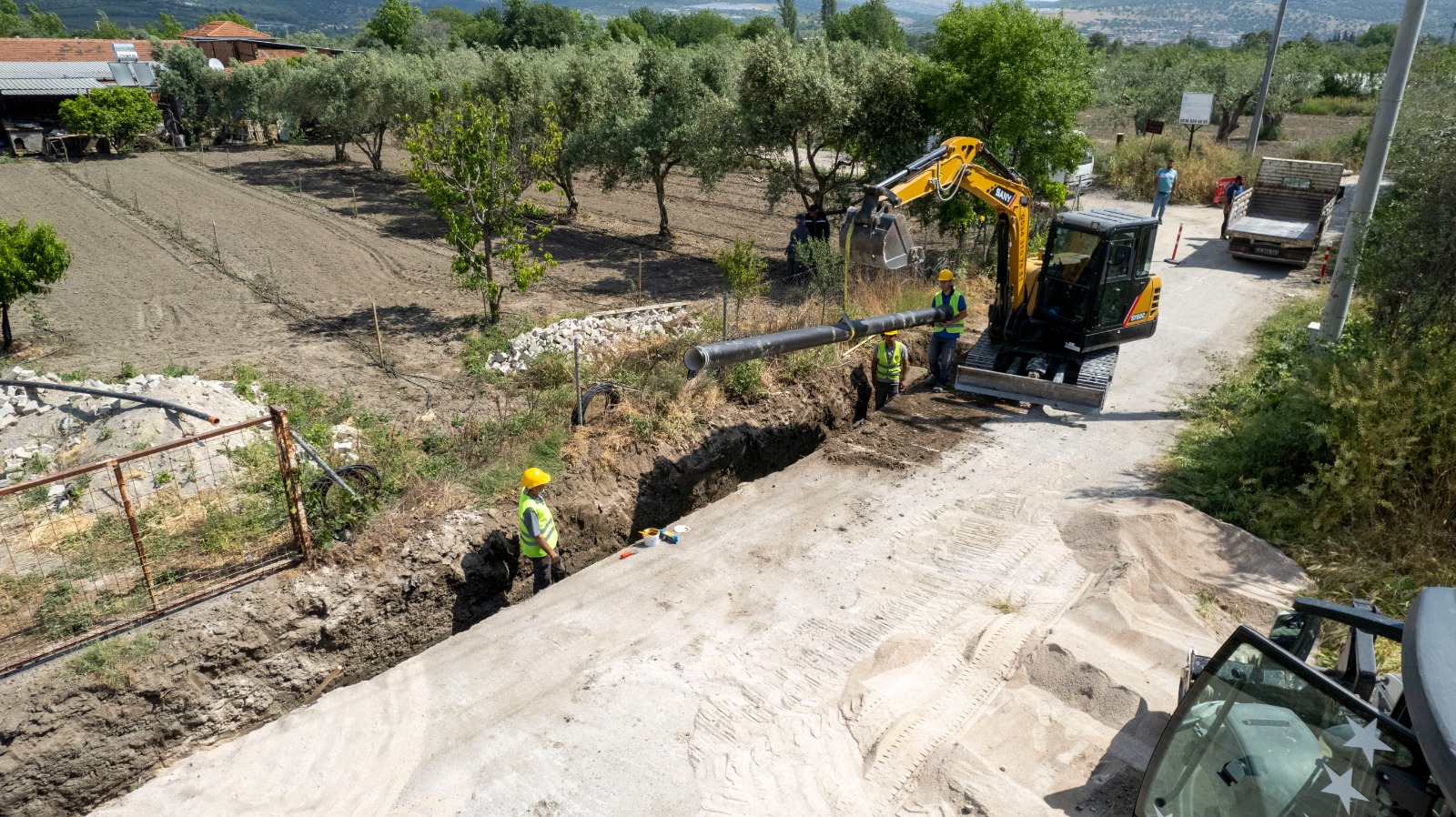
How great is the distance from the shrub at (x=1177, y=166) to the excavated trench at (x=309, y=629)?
83.3 feet

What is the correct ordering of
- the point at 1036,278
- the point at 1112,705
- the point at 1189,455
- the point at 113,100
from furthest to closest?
the point at 113,100
the point at 1036,278
the point at 1189,455
the point at 1112,705

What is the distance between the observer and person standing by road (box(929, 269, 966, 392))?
1323 centimetres

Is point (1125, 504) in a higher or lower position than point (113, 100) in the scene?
lower

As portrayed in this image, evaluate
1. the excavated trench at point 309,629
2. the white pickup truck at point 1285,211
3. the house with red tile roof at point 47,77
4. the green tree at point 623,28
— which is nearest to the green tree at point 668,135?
the excavated trench at point 309,629

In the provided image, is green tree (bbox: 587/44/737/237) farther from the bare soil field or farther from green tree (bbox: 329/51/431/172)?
green tree (bbox: 329/51/431/172)

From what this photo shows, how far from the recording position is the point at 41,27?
119938mm

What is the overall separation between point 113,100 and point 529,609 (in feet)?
150

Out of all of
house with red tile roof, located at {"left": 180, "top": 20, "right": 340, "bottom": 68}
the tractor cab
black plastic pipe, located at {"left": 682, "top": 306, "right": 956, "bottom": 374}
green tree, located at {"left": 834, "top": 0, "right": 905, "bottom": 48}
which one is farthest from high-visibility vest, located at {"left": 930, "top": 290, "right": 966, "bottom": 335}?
green tree, located at {"left": 834, "top": 0, "right": 905, "bottom": 48}

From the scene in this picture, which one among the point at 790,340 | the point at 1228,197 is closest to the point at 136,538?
the point at 790,340

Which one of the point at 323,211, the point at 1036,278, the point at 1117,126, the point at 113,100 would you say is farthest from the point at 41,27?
the point at 1036,278

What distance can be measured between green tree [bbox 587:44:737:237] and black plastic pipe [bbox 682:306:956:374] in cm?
1036

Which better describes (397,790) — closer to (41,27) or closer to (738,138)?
(738,138)

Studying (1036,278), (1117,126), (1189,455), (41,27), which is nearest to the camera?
(1189,455)

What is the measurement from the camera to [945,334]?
535 inches
